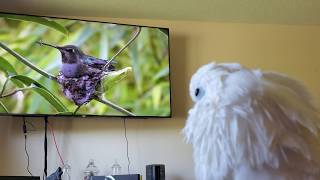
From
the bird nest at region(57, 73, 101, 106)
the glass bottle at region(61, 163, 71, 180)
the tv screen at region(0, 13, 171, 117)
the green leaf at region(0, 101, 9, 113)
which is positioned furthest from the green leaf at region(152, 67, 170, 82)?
the green leaf at region(0, 101, 9, 113)

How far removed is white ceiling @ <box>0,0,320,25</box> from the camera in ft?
6.78

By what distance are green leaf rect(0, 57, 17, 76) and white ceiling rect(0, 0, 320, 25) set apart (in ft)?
1.14

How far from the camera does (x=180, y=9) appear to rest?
2.16 metres

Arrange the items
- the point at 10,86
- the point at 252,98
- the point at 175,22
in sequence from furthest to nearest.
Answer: the point at 175,22, the point at 10,86, the point at 252,98

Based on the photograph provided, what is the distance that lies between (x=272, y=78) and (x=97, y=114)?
1.23 metres

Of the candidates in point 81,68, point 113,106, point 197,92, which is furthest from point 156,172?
point 197,92

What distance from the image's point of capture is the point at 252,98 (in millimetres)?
831

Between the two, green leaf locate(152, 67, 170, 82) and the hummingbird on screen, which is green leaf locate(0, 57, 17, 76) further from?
green leaf locate(152, 67, 170, 82)

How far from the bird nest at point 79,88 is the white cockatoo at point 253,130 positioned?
1155 millimetres

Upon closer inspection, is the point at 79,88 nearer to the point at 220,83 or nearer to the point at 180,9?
the point at 180,9

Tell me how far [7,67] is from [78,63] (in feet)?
1.11

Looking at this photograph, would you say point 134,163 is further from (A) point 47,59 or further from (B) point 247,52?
(B) point 247,52

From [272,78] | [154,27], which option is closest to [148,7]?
[154,27]

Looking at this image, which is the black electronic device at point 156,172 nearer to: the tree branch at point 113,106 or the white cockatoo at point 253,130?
the tree branch at point 113,106
